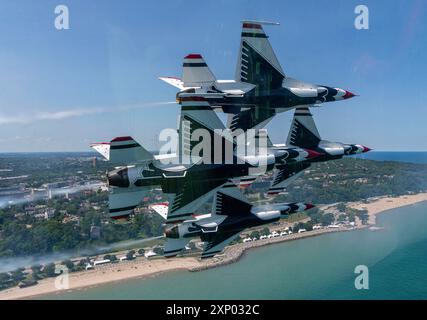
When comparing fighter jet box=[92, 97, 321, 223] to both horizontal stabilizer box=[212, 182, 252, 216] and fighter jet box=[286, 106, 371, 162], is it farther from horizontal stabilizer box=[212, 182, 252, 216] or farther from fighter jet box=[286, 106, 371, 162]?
fighter jet box=[286, 106, 371, 162]

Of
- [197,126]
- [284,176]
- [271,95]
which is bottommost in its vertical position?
[284,176]

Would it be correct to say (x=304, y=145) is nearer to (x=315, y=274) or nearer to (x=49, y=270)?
(x=315, y=274)

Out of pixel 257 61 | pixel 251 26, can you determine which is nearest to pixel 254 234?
pixel 257 61

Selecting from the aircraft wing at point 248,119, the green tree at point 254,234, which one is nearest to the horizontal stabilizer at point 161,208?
the aircraft wing at point 248,119

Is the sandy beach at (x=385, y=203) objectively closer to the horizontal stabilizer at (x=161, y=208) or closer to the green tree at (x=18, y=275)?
the horizontal stabilizer at (x=161, y=208)

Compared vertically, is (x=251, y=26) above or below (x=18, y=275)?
above
